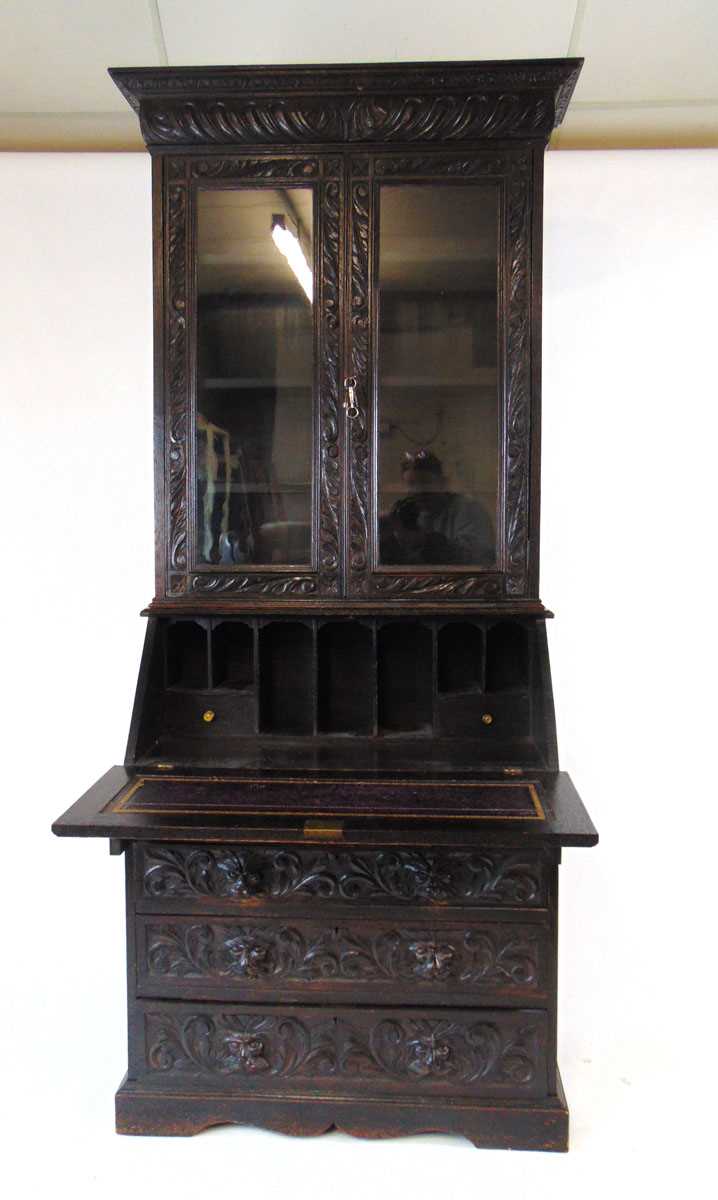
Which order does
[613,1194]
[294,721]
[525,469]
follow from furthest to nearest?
1. [294,721]
2. [525,469]
3. [613,1194]

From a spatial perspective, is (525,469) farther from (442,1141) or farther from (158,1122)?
(158,1122)

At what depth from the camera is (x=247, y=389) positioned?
1.83 meters

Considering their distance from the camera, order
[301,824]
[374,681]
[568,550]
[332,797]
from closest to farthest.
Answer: [301,824]
[332,797]
[374,681]
[568,550]

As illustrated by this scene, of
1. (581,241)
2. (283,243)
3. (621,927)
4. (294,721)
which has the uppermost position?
(581,241)

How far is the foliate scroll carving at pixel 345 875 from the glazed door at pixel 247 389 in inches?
20.7

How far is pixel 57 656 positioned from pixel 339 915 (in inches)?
43.1

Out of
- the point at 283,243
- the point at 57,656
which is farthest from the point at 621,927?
the point at 283,243

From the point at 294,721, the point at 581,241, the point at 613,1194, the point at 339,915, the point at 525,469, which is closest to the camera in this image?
the point at 613,1194

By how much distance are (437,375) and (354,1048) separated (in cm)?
135

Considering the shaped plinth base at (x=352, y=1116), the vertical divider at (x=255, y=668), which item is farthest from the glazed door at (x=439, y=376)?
the shaped plinth base at (x=352, y=1116)

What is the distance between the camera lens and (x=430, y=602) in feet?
5.91

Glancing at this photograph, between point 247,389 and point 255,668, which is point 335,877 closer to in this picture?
point 255,668

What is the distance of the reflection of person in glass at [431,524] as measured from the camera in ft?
5.91

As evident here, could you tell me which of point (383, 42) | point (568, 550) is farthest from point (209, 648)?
point (383, 42)
